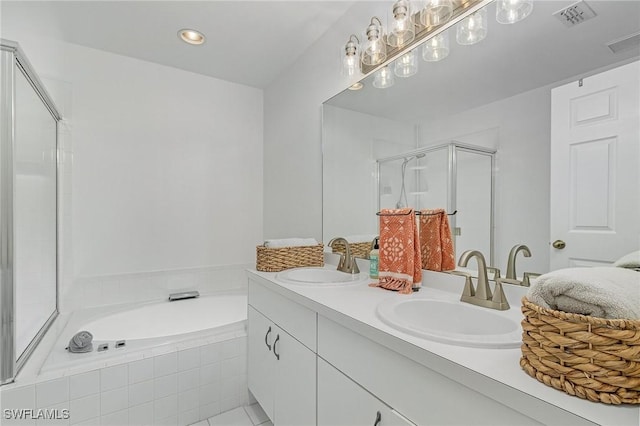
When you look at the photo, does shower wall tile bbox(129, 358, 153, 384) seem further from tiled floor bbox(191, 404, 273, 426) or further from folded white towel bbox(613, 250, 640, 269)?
folded white towel bbox(613, 250, 640, 269)

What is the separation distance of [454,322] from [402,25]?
129 cm

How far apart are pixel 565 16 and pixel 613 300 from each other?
0.91 metres

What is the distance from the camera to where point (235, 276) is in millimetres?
2781

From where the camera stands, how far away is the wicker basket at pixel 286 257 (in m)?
1.69

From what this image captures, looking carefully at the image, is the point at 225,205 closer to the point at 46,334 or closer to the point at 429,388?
the point at 46,334

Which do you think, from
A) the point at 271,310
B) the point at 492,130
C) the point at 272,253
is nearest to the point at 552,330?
the point at 492,130

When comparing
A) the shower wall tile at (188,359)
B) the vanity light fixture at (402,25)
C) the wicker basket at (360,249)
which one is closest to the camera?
the vanity light fixture at (402,25)

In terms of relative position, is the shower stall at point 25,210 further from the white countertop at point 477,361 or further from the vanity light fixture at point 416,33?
the vanity light fixture at point 416,33

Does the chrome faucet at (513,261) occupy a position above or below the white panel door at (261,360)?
above

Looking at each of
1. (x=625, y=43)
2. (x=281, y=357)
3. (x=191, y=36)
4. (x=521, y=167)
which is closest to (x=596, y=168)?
(x=521, y=167)

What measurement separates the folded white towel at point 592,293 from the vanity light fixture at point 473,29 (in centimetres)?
99

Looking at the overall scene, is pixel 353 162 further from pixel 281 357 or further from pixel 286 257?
pixel 281 357

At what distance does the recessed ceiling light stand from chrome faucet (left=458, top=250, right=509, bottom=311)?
217 cm

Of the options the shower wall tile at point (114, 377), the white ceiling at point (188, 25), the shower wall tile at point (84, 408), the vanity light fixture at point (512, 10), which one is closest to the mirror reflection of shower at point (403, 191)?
the vanity light fixture at point (512, 10)
